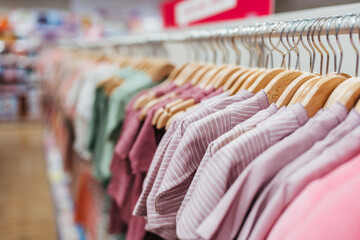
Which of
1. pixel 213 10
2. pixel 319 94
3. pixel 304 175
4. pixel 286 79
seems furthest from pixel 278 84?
pixel 213 10

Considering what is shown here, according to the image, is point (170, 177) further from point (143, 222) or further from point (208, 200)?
point (143, 222)

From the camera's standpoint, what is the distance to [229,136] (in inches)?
28.7

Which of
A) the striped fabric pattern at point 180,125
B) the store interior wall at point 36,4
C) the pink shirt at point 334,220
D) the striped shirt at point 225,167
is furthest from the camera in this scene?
the store interior wall at point 36,4

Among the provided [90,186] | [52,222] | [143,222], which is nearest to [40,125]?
[52,222]

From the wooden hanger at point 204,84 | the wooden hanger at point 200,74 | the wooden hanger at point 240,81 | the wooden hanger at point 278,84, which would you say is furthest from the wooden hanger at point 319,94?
the wooden hanger at point 200,74

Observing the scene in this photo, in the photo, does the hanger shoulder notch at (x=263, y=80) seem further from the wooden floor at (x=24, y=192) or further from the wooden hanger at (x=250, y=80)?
the wooden floor at (x=24, y=192)

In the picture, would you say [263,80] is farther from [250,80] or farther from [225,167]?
[225,167]

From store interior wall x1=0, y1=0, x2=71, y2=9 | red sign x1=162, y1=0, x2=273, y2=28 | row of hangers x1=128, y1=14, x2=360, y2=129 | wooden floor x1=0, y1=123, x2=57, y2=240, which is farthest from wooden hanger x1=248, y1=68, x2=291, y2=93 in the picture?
store interior wall x1=0, y1=0, x2=71, y2=9

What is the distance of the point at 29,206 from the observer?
366 cm

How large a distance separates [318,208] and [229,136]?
0.79ft

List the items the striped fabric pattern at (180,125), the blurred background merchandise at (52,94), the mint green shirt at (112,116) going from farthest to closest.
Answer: the blurred background merchandise at (52,94) → the mint green shirt at (112,116) → the striped fabric pattern at (180,125)

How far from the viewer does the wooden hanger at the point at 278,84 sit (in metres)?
0.85

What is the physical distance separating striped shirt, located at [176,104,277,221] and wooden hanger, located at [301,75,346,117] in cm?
8

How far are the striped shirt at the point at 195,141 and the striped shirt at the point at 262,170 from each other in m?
0.18
